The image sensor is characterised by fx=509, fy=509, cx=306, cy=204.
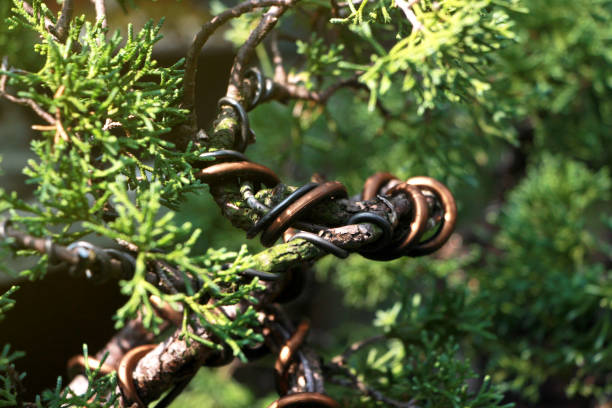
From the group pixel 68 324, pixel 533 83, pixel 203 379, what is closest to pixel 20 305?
pixel 68 324

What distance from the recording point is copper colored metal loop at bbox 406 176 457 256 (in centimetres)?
57

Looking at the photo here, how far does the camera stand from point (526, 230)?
1.19 metres

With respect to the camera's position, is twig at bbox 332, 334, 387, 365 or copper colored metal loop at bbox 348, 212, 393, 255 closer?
copper colored metal loop at bbox 348, 212, 393, 255

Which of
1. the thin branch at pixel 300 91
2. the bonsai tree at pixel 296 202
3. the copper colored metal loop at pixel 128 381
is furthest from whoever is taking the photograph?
the thin branch at pixel 300 91

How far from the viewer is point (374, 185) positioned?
2.07 ft

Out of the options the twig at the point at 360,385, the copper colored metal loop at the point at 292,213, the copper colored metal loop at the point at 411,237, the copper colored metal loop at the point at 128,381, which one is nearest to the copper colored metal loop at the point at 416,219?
the copper colored metal loop at the point at 411,237

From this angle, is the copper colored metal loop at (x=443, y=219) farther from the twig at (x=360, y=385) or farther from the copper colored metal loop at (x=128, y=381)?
the copper colored metal loop at (x=128, y=381)

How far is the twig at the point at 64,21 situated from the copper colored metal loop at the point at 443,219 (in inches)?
16.2

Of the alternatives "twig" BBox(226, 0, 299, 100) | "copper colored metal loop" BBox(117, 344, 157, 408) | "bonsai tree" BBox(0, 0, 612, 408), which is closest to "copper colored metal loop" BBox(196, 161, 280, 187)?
"bonsai tree" BBox(0, 0, 612, 408)

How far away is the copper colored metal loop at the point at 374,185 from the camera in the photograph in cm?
62

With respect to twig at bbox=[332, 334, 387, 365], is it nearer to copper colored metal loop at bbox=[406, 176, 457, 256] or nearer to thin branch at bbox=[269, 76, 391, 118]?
copper colored metal loop at bbox=[406, 176, 457, 256]

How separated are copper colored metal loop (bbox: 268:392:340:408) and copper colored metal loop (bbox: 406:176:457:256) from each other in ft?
0.60

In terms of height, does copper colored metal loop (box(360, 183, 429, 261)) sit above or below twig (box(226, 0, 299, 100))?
below

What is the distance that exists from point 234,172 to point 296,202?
0.22 ft
